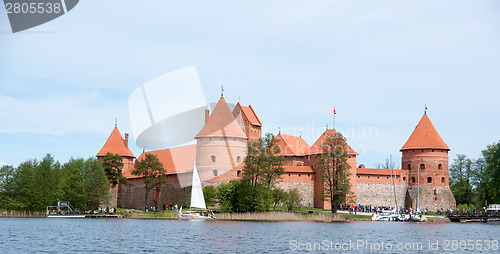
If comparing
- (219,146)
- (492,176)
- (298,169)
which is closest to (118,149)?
(219,146)

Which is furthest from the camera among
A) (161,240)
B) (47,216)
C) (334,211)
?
(47,216)

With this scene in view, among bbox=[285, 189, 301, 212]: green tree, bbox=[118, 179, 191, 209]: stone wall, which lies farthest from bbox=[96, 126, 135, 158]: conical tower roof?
bbox=[285, 189, 301, 212]: green tree

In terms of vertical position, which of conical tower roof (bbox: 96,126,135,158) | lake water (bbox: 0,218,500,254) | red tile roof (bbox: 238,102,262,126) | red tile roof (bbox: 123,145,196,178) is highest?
red tile roof (bbox: 238,102,262,126)

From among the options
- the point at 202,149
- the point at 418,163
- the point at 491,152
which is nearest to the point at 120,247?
the point at 202,149

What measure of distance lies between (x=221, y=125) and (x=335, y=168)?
464 inches

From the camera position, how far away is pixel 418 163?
61469 mm

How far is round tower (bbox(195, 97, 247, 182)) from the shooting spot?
55.2m

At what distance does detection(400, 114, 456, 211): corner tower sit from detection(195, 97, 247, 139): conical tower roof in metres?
18.3

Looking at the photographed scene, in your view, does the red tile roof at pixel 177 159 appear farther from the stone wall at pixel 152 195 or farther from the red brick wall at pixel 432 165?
the red brick wall at pixel 432 165

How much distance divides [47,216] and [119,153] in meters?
16.4

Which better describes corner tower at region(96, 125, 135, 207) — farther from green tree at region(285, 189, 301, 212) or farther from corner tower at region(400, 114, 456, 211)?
corner tower at region(400, 114, 456, 211)

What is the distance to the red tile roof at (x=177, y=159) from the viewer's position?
203ft

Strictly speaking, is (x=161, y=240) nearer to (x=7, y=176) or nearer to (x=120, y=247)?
(x=120, y=247)

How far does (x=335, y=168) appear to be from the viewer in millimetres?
50125
